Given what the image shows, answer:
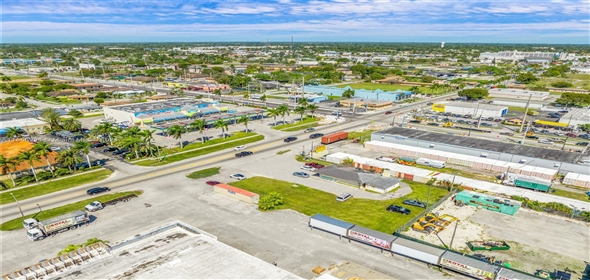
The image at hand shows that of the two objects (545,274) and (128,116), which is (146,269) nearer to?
(545,274)

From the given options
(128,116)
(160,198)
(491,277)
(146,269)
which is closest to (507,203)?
(491,277)

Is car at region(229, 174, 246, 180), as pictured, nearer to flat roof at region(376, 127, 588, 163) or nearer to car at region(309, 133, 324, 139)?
car at region(309, 133, 324, 139)

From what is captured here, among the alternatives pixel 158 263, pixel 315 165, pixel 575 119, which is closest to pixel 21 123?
pixel 315 165

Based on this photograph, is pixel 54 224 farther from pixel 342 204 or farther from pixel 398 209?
pixel 398 209

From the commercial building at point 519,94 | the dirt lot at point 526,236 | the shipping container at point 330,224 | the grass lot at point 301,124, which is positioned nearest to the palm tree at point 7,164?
the shipping container at point 330,224

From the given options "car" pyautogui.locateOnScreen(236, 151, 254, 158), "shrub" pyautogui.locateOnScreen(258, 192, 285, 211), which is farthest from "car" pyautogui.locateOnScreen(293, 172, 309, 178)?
"car" pyautogui.locateOnScreen(236, 151, 254, 158)

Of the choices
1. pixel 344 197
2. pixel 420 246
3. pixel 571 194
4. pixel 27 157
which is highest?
pixel 27 157
